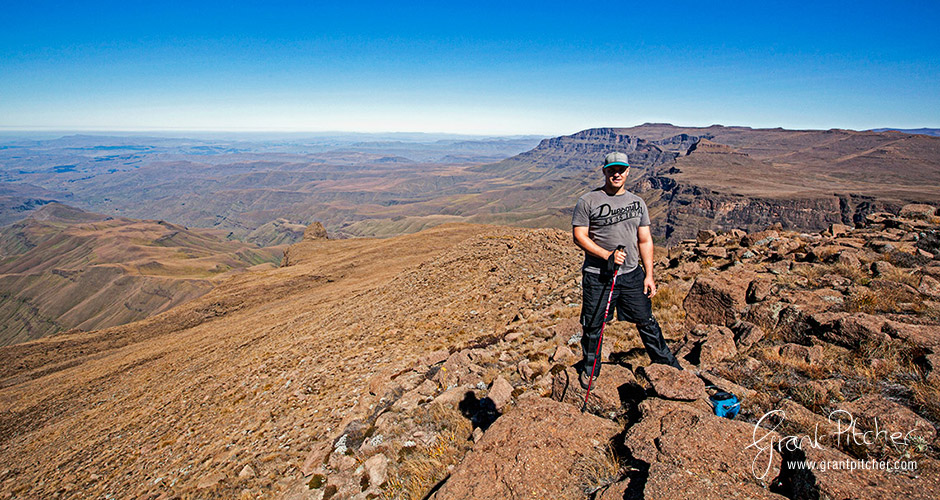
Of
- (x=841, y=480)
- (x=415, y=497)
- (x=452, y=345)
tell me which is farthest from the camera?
(x=452, y=345)

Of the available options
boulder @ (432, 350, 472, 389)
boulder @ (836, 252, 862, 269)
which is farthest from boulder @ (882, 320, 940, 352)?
boulder @ (432, 350, 472, 389)

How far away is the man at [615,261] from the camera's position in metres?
5.41

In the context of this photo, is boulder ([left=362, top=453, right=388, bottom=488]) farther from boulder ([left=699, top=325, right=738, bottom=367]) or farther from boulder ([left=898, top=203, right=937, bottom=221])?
boulder ([left=898, top=203, right=937, bottom=221])

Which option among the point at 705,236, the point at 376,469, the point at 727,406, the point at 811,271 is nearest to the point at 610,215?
the point at 727,406

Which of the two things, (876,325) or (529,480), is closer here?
(529,480)

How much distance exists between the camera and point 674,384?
4805 mm

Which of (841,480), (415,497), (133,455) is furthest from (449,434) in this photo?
(133,455)

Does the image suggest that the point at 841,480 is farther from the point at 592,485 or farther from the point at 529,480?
the point at 529,480

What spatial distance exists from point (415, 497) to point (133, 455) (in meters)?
8.67

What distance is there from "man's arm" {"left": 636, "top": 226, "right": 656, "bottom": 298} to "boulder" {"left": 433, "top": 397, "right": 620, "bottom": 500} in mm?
1996

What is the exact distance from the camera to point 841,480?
295 cm

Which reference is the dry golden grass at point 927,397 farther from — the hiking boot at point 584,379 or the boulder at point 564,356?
the boulder at point 564,356

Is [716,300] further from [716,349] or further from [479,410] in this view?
[479,410]

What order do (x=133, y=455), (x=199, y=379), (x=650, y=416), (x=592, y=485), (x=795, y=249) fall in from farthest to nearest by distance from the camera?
(x=199, y=379), (x=795, y=249), (x=133, y=455), (x=650, y=416), (x=592, y=485)
